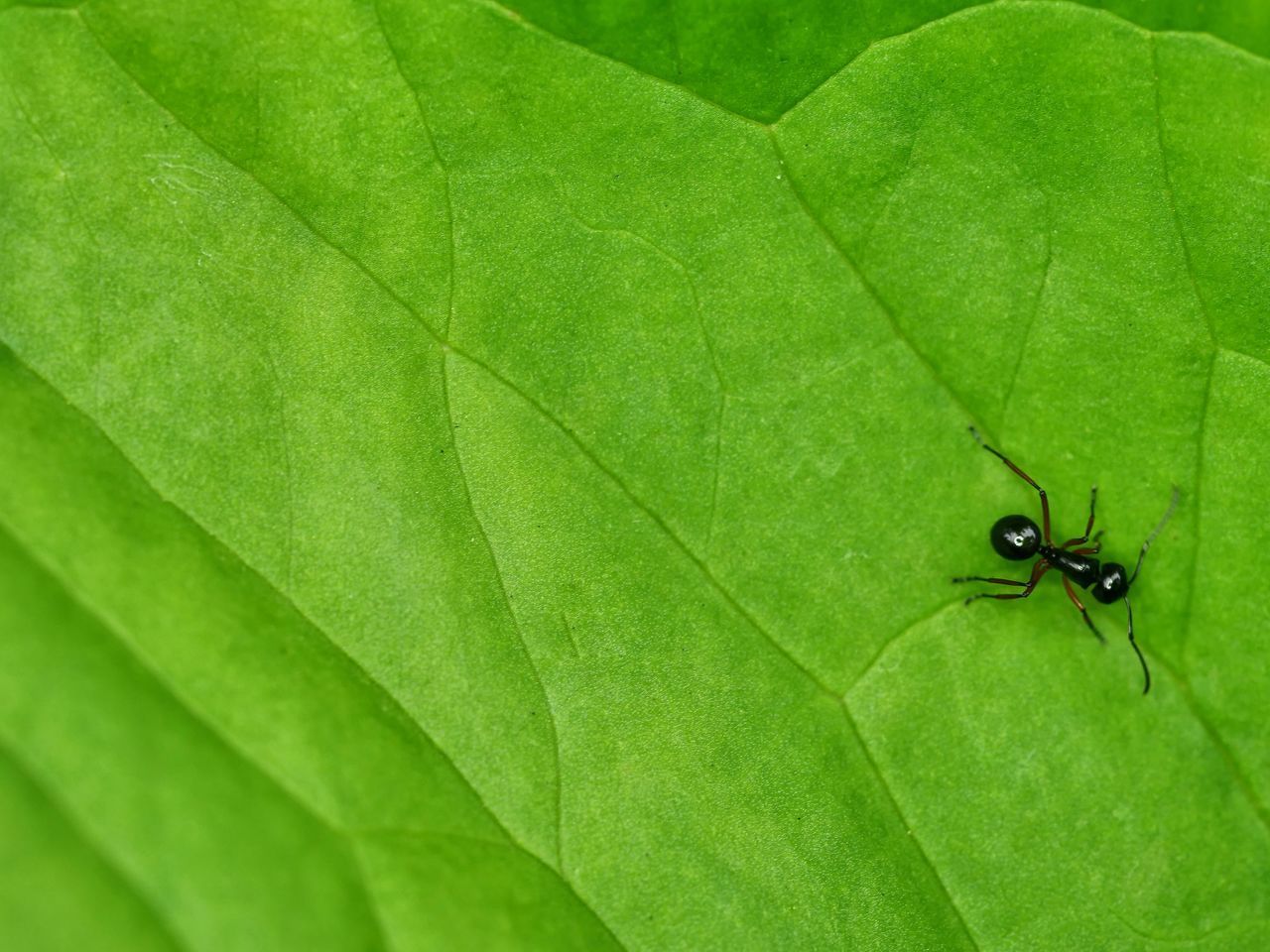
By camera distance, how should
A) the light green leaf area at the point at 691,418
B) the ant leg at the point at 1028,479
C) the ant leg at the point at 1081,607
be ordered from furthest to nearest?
the ant leg at the point at 1081,607
the ant leg at the point at 1028,479
the light green leaf area at the point at 691,418

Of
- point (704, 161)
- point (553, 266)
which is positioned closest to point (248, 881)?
point (553, 266)

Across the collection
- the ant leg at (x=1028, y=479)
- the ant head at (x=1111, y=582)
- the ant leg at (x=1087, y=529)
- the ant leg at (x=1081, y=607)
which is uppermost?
the ant leg at (x=1028, y=479)

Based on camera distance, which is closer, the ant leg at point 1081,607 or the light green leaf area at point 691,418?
the light green leaf area at point 691,418

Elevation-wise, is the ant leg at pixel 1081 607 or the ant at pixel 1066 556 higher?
the ant at pixel 1066 556

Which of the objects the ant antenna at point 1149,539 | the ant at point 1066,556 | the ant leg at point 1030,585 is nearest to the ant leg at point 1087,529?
the ant at point 1066,556

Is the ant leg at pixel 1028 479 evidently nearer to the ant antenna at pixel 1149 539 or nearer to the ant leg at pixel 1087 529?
the ant leg at pixel 1087 529

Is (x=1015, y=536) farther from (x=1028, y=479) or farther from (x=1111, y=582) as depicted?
(x=1111, y=582)

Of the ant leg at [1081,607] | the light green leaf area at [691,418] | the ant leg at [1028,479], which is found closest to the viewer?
the light green leaf area at [691,418]
